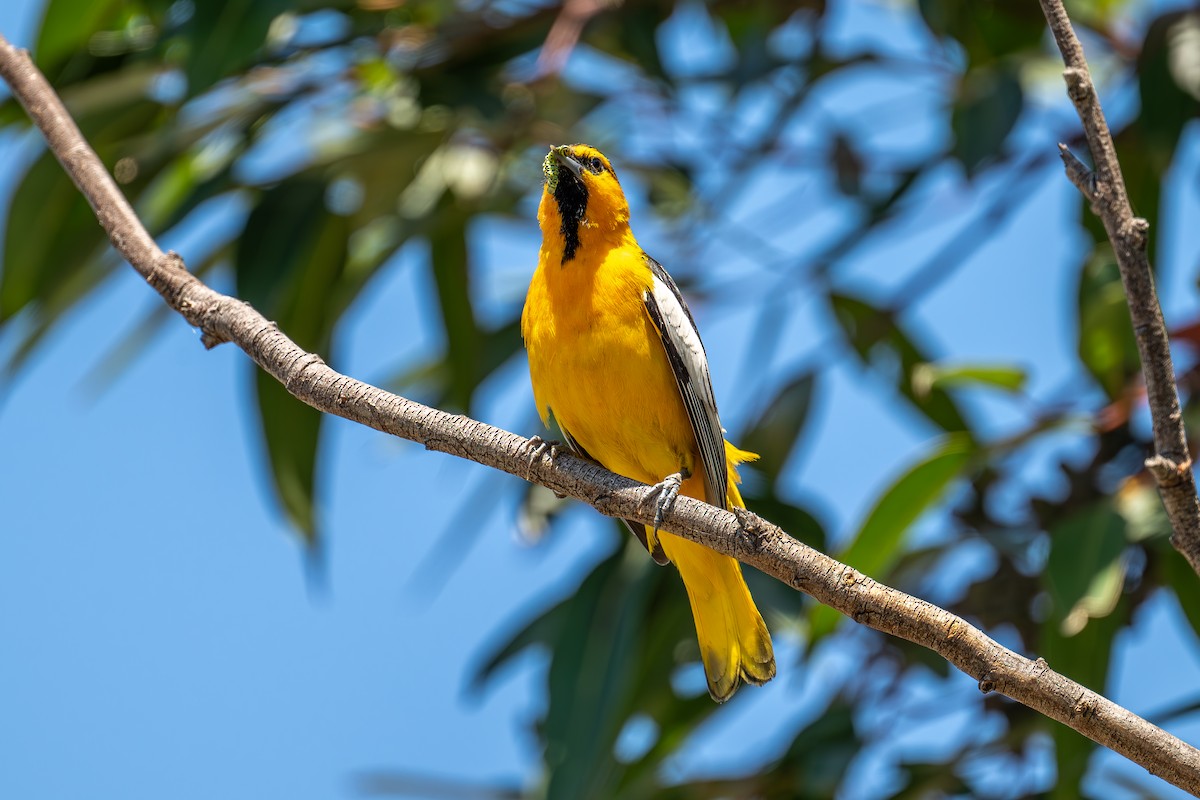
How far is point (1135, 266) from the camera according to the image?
205cm

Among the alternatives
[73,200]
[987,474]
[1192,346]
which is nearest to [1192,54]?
[1192,346]

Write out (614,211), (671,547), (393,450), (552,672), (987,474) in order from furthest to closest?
(393,450), (987,474), (552,672), (614,211), (671,547)

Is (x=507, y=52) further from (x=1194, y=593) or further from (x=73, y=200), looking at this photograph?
(x=1194, y=593)

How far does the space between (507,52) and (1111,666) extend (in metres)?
2.83

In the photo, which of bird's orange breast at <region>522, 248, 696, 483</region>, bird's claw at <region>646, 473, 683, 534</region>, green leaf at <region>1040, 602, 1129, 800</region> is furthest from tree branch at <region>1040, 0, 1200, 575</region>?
green leaf at <region>1040, 602, 1129, 800</region>

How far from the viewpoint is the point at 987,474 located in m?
4.44

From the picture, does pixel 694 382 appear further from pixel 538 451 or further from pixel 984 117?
pixel 984 117

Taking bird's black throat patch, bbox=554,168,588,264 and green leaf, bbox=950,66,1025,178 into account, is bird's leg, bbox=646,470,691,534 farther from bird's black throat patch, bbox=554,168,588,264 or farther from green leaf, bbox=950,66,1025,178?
green leaf, bbox=950,66,1025,178

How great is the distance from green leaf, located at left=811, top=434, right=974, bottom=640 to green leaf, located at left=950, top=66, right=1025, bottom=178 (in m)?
0.92

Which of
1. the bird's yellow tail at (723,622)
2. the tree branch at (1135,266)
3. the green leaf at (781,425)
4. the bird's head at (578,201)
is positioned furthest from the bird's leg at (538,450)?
the green leaf at (781,425)

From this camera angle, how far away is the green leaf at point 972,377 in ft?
13.0

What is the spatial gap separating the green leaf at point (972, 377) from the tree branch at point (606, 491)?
1.71m

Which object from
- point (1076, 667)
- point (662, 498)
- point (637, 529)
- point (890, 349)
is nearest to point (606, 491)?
point (662, 498)

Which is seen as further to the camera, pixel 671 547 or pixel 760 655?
pixel 671 547
